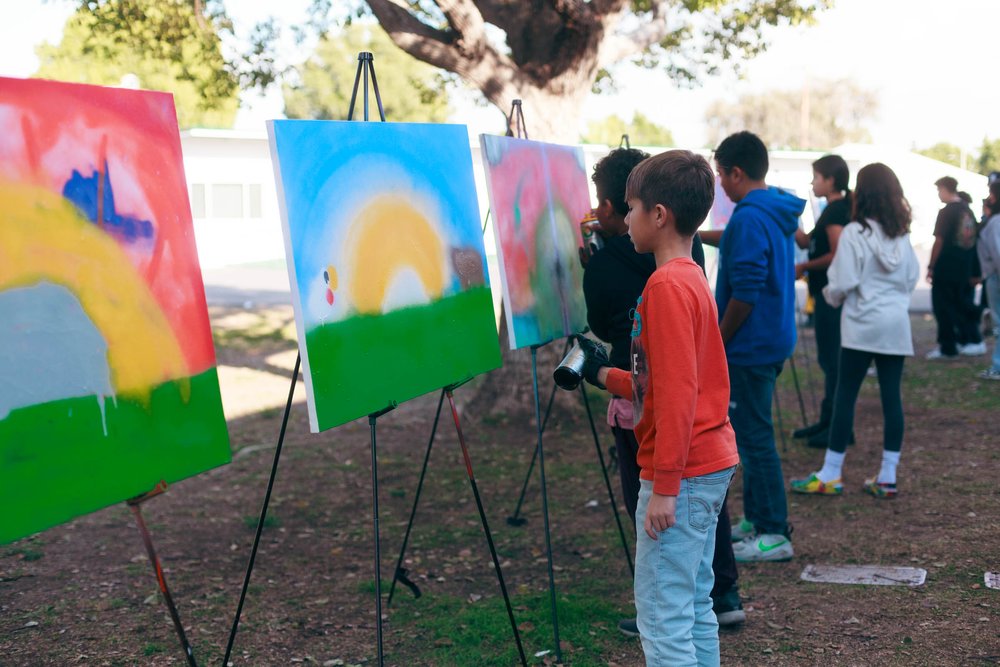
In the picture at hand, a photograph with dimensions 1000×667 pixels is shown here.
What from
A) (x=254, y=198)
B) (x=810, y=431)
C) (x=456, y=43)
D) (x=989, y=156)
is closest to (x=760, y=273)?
(x=810, y=431)

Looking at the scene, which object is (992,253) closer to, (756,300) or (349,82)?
(756,300)

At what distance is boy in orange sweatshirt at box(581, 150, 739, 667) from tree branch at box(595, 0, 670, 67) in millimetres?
5365

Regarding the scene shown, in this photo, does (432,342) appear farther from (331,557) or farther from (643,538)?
(331,557)

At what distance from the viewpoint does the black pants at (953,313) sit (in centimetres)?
966

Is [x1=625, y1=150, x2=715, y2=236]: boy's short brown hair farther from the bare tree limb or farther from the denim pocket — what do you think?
the bare tree limb

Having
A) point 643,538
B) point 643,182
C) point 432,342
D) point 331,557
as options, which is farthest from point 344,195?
point 331,557

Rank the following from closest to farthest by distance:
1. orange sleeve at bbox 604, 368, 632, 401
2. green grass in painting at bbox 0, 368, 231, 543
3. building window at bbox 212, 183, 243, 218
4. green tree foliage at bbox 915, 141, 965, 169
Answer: green grass in painting at bbox 0, 368, 231, 543, orange sleeve at bbox 604, 368, 632, 401, building window at bbox 212, 183, 243, 218, green tree foliage at bbox 915, 141, 965, 169

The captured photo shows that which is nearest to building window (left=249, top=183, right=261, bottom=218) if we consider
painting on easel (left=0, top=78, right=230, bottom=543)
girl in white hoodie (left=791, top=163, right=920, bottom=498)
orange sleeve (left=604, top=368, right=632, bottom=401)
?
girl in white hoodie (left=791, top=163, right=920, bottom=498)

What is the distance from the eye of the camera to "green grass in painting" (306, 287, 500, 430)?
112 inches

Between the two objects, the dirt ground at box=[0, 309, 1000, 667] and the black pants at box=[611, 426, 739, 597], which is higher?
the black pants at box=[611, 426, 739, 597]

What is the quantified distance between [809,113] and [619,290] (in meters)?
68.9

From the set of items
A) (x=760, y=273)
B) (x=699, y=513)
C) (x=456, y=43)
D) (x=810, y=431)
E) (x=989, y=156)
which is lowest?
(x=810, y=431)

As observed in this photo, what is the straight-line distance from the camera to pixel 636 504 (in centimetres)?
328

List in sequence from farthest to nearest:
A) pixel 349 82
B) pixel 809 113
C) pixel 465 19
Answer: pixel 809 113 → pixel 349 82 → pixel 465 19
